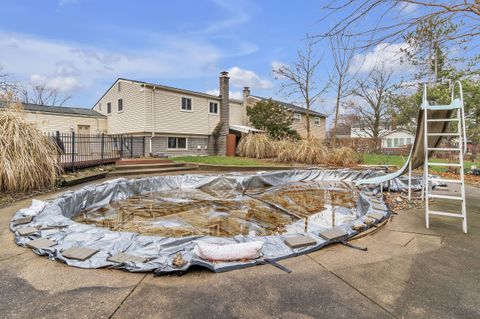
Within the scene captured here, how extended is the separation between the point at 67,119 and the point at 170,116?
7013 mm

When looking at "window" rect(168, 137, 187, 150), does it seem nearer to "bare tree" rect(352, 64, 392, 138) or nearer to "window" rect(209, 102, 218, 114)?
"window" rect(209, 102, 218, 114)

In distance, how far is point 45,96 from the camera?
103ft

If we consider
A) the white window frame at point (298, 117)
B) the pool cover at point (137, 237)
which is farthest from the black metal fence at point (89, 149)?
the white window frame at point (298, 117)

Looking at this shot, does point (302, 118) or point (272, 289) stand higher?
point (302, 118)

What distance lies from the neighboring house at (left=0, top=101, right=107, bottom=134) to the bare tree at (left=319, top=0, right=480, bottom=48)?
54.3 feet

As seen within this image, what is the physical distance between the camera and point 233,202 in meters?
5.53

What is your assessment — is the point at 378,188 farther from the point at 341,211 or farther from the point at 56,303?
the point at 56,303

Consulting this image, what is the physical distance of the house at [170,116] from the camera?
13781 millimetres

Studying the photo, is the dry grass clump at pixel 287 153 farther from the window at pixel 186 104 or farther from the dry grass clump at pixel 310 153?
the window at pixel 186 104

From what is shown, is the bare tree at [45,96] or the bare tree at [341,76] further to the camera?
the bare tree at [45,96]

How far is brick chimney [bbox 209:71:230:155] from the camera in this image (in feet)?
53.7

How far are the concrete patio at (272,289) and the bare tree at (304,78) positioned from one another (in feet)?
42.9

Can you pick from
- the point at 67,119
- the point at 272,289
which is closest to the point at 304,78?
the point at 272,289

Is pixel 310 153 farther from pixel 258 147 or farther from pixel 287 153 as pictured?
pixel 258 147
